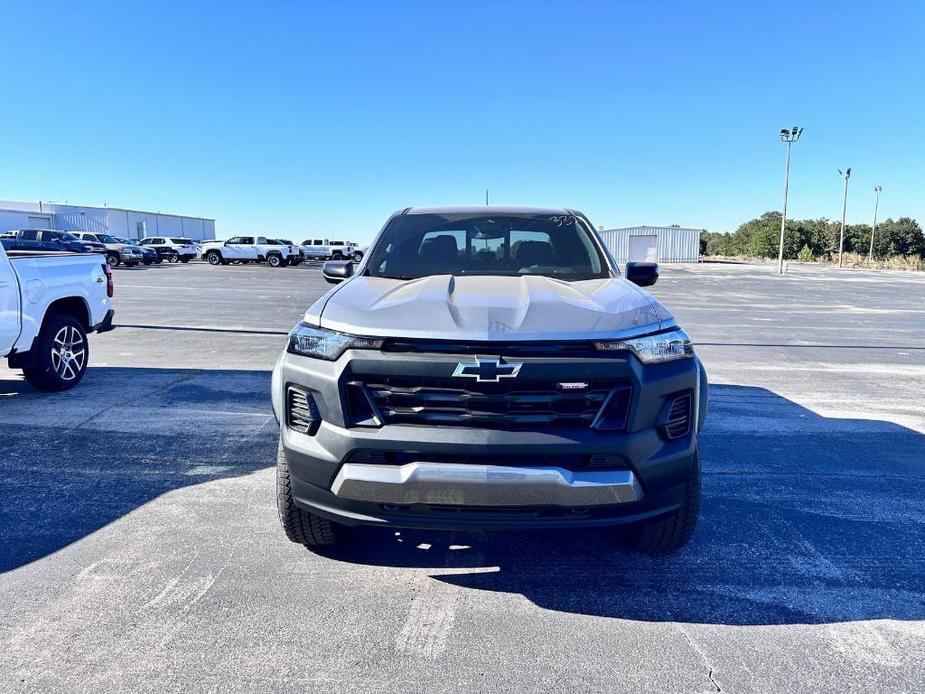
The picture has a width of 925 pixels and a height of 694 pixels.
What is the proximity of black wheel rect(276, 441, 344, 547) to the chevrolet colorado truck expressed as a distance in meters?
0.11

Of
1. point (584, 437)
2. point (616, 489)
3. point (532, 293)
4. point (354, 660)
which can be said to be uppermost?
point (532, 293)

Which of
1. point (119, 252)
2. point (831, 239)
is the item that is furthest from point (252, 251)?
point (831, 239)

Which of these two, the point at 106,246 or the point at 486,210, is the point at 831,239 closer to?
the point at 106,246

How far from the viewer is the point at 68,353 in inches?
268

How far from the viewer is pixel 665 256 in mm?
63156

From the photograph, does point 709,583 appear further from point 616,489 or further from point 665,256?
point 665,256

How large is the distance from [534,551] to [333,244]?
1942 inches

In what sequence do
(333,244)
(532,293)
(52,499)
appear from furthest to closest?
(333,244) → (52,499) → (532,293)

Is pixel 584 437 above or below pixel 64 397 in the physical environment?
above

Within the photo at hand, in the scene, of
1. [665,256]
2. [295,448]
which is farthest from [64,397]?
[665,256]

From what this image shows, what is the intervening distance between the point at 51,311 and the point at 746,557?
685 cm

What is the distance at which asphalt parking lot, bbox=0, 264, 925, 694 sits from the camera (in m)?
2.43

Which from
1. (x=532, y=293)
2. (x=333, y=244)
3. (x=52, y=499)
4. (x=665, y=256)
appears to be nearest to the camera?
(x=532, y=293)

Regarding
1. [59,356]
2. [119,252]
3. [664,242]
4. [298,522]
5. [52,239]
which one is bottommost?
[298,522]
